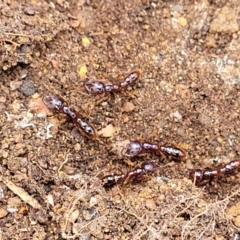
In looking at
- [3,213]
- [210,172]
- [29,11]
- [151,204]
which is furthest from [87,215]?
[29,11]

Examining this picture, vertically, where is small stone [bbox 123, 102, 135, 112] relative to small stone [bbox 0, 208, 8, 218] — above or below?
above

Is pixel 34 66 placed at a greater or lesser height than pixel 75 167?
greater

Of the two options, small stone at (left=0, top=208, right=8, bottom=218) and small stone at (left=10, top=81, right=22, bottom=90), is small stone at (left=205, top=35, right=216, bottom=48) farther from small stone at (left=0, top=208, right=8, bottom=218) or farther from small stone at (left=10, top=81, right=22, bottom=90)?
small stone at (left=0, top=208, right=8, bottom=218)

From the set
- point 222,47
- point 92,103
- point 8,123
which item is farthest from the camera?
point 222,47

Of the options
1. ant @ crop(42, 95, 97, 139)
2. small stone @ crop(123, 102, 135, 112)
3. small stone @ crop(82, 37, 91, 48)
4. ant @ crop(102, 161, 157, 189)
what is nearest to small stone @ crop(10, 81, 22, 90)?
ant @ crop(42, 95, 97, 139)

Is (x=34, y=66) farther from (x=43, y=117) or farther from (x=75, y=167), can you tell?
(x=75, y=167)

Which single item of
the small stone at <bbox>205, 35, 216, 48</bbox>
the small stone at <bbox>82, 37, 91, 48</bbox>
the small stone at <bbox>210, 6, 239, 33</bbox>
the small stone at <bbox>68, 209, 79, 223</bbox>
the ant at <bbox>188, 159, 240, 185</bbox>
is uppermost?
the small stone at <bbox>210, 6, 239, 33</bbox>

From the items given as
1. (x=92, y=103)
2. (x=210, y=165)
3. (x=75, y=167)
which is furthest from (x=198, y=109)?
(x=75, y=167)

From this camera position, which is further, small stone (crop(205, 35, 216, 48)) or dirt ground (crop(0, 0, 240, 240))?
small stone (crop(205, 35, 216, 48))

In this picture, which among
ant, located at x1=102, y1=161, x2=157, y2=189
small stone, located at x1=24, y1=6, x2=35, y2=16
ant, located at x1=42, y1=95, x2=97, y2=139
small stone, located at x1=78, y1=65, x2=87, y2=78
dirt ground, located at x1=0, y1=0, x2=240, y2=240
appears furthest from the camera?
small stone, located at x1=78, y1=65, x2=87, y2=78
